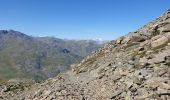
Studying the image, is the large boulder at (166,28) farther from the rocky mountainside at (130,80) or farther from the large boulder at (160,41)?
the large boulder at (160,41)

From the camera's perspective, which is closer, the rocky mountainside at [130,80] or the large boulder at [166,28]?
the rocky mountainside at [130,80]

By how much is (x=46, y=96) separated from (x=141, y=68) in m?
12.6

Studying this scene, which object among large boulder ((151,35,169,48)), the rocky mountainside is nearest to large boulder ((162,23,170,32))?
the rocky mountainside

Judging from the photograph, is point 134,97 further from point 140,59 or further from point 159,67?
point 140,59

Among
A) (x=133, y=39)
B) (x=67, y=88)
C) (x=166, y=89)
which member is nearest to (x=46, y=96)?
(x=67, y=88)

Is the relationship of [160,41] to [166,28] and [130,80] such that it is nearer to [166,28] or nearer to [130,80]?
[166,28]

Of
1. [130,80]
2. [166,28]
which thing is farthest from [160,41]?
[130,80]

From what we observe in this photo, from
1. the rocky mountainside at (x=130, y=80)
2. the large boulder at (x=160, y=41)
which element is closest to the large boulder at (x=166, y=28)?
the rocky mountainside at (x=130, y=80)

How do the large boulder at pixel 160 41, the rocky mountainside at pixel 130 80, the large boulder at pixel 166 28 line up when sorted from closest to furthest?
the rocky mountainside at pixel 130 80, the large boulder at pixel 160 41, the large boulder at pixel 166 28

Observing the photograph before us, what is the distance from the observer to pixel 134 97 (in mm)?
30109

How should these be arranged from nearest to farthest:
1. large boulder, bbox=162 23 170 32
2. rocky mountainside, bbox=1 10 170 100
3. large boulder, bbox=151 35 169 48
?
rocky mountainside, bbox=1 10 170 100 → large boulder, bbox=151 35 169 48 → large boulder, bbox=162 23 170 32

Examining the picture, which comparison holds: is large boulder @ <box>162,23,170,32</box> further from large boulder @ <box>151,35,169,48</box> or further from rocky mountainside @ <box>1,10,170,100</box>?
large boulder @ <box>151,35,169,48</box>

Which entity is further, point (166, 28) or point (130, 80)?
point (166, 28)

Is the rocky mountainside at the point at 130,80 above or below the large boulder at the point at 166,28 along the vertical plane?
below
